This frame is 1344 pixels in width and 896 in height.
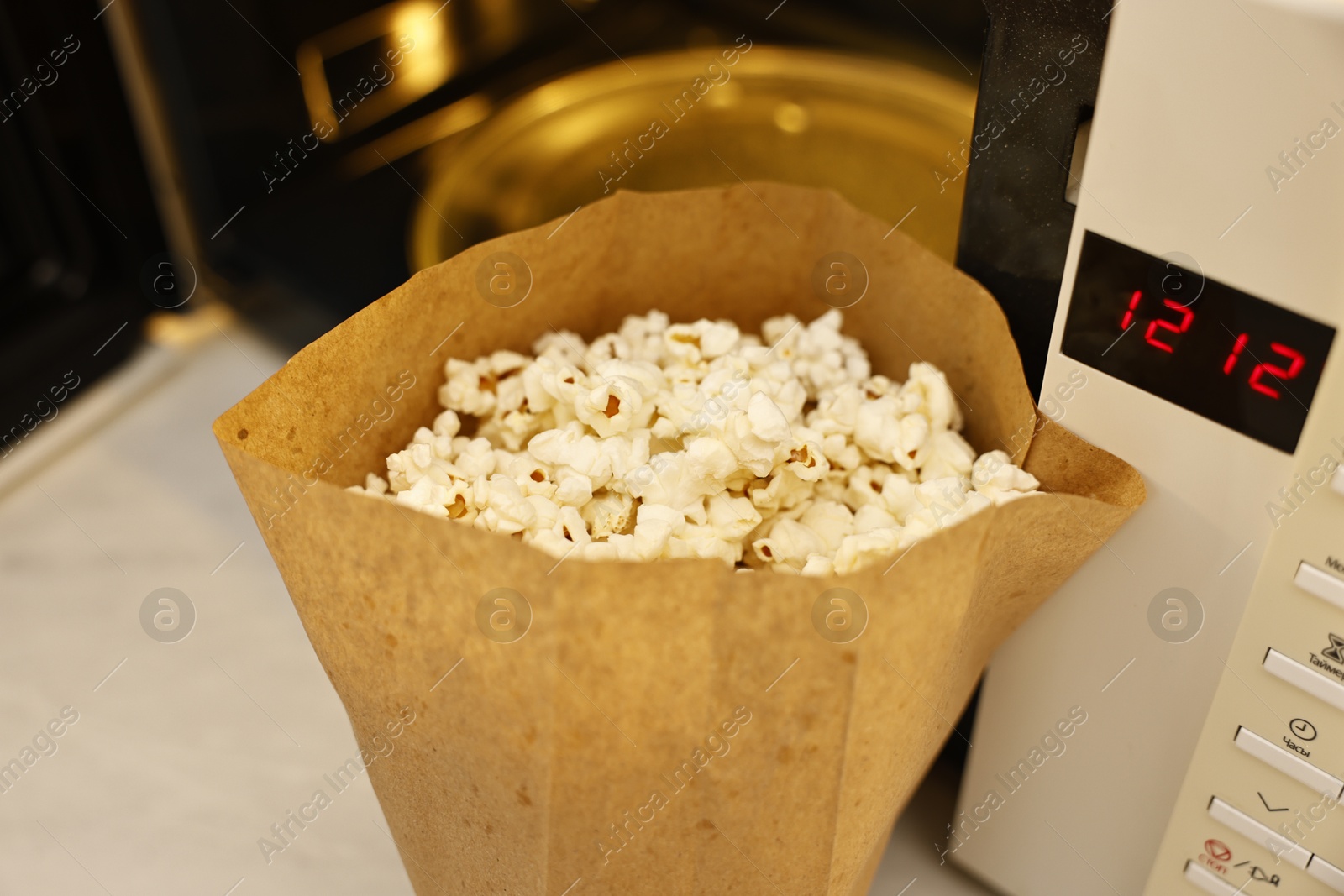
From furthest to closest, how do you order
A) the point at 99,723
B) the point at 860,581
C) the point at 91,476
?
the point at 91,476 < the point at 99,723 < the point at 860,581

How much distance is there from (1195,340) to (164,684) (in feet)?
2.26

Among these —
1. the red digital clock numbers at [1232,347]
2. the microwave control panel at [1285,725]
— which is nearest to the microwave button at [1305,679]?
the microwave control panel at [1285,725]

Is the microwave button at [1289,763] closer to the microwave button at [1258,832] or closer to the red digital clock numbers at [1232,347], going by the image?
the microwave button at [1258,832]

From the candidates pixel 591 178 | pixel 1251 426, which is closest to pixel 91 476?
pixel 591 178

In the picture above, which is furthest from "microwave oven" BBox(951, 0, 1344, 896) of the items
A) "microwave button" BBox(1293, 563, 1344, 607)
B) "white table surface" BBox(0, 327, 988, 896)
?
"white table surface" BBox(0, 327, 988, 896)

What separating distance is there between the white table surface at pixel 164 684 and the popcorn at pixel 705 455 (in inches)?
10.9

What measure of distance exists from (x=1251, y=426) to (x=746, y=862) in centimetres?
27

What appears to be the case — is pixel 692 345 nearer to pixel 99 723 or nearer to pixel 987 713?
pixel 987 713

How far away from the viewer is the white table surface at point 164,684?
70 cm

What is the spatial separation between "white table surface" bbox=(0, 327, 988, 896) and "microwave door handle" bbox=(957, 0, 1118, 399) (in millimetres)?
344

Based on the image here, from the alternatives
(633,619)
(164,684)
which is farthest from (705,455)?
(164,684)

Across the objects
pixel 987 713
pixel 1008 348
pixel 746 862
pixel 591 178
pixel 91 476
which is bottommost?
pixel 746 862

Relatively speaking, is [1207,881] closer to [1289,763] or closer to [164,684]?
[1289,763]

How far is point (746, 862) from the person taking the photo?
481mm
